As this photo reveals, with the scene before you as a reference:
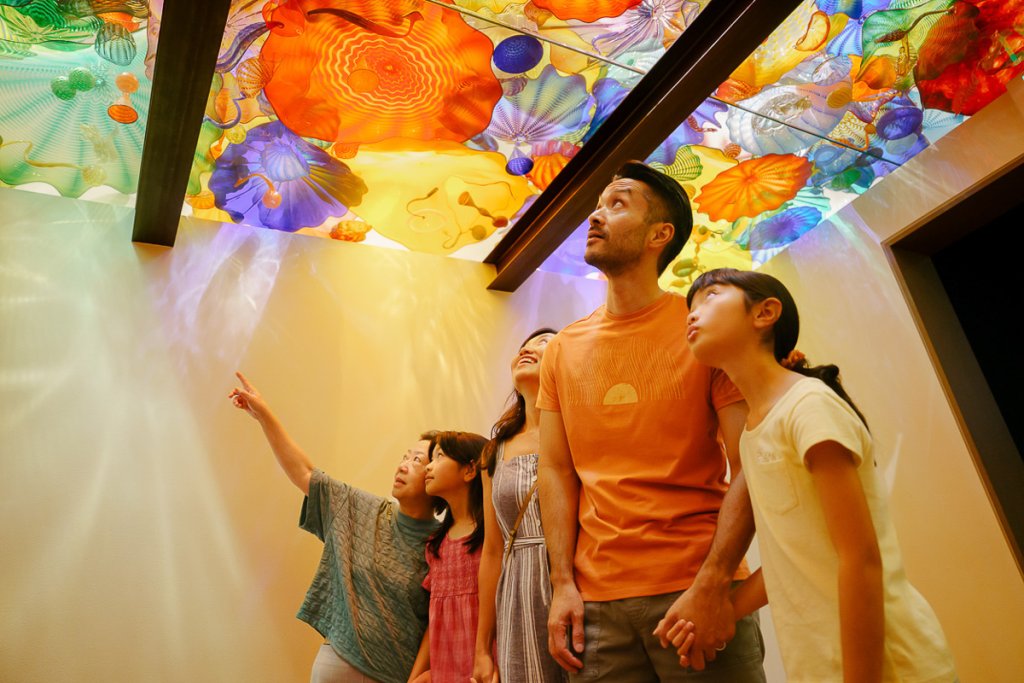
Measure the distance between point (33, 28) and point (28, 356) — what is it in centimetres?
104

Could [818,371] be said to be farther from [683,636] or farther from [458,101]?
[458,101]

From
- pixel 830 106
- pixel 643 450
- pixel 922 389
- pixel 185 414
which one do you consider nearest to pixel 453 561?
pixel 643 450

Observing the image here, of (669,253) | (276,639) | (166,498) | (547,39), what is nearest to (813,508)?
(669,253)

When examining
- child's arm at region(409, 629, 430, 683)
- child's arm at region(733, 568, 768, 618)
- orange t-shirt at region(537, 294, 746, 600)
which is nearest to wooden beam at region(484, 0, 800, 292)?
orange t-shirt at region(537, 294, 746, 600)

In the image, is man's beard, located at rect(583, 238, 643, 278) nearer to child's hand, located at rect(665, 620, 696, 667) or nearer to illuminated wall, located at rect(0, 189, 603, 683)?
child's hand, located at rect(665, 620, 696, 667)

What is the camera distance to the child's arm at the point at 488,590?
1756mm

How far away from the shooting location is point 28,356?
240cm

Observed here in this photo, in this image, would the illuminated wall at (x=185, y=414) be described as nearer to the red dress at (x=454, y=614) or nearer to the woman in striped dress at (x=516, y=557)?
the red dress at (x=454, y=614)

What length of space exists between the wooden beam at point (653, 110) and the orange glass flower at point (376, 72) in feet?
1.25

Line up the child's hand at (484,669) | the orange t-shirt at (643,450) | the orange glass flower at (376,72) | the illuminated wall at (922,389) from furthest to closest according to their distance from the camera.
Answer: the illuminated wall at (922,389), the orange glass flower at (376,72), the child's hand at (484,669), the orange t-shirt at (643,450)

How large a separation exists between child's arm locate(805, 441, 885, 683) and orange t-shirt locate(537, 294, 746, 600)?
31cm

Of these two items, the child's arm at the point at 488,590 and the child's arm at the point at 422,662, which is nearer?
the child's arm at the point at 488,590

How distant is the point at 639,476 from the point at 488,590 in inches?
27.7

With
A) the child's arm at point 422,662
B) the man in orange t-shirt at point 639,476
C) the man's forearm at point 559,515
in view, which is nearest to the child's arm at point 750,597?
the man in orange t-shirt at point 639,476
